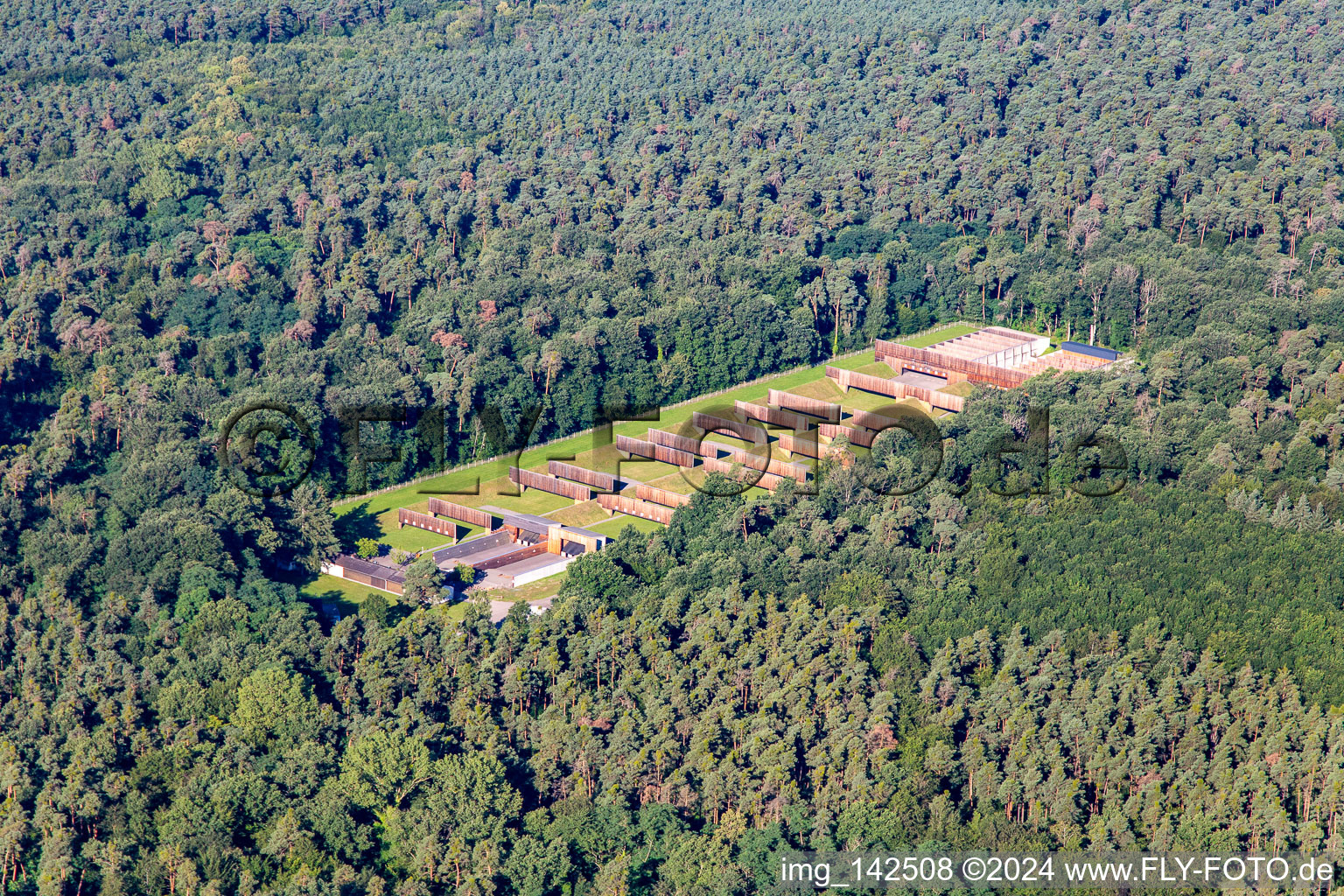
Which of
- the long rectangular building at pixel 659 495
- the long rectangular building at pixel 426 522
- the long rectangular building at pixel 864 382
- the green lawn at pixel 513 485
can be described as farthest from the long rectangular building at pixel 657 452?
the long rectangular building at pixel 864 382

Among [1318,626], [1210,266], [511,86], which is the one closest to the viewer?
[1318,626]

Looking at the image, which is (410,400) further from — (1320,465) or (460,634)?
(1320,465)

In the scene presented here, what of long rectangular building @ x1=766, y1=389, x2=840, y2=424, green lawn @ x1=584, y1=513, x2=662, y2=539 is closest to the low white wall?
green lawn @ x1=584, y1=513, x2=662, y2=539

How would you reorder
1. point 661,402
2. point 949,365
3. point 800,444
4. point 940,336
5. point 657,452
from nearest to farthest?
point 800,444 → point 657,452 → point 661,402 → point 949,365 → point 940,336

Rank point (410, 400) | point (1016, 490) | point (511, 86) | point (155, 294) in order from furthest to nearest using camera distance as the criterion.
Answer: point (511, 86)
point (155, 294)
point (410, 400)
point (1016, 490)

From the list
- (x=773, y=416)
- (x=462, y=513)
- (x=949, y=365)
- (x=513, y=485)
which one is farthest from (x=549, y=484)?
(x=949, y=365)

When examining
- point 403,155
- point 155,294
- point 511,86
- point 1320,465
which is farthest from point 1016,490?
point 511,86

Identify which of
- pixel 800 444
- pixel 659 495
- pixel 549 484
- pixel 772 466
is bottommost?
pixel 549 484

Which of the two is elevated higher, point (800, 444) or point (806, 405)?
point (800, 444)

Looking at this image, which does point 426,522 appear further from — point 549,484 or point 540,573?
point 540,573
